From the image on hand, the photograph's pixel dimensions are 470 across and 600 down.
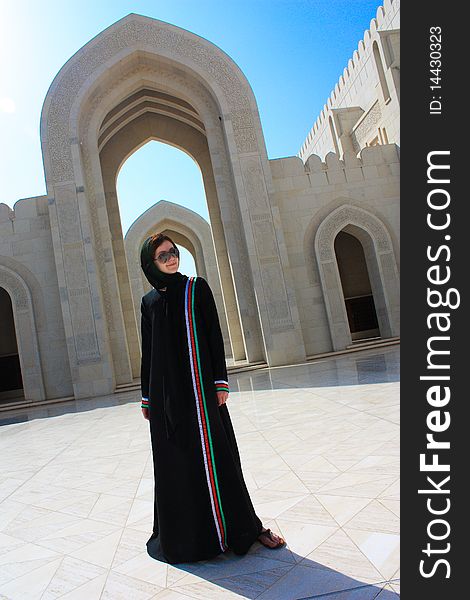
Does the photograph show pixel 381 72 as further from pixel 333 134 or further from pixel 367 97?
pixel 333 134

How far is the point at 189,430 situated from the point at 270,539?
511 mm

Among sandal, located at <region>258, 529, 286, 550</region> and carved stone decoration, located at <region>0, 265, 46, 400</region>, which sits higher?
carved stone decoration, located at <region>0, 265, 46, 400</region>

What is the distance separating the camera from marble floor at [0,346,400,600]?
165cm

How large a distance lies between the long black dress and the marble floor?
92 millimetres

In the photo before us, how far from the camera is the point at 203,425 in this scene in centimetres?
193

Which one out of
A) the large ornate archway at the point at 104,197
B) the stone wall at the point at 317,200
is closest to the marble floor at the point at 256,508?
the large ornate archway at the point at 104,197

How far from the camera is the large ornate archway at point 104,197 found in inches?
378

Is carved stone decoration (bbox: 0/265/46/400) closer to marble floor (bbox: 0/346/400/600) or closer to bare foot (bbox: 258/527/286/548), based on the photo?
marble floor (bbox: 0/346/400/600)

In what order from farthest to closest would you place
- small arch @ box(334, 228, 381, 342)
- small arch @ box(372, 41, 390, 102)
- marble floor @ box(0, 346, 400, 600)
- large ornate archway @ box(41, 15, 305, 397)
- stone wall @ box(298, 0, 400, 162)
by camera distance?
1. small arch @ box(334, 228, 381, 342)
2. small arch @ box(372, 41, 390, 102)
3. stone wall @ box(298, 0, 400, 162)
4. large ornate archway @ box(41, 15, 305, 397)
5. marble floor @ box(0, 346, 400, 600)

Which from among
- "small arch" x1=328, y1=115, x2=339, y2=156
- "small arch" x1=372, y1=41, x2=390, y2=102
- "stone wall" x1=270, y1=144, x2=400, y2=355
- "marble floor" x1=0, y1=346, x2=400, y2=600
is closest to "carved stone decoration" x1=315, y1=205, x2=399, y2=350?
"stone wall" x1=270, y1=144, x2=400, y2=355

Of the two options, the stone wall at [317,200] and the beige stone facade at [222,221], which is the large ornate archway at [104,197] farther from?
the stone wall at [317,200]

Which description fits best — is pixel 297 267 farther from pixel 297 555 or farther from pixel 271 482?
pixel 297 555

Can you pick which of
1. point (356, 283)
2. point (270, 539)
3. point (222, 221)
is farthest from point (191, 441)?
point (356, 283)

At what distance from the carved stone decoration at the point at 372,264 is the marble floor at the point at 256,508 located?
5619 millimetres
